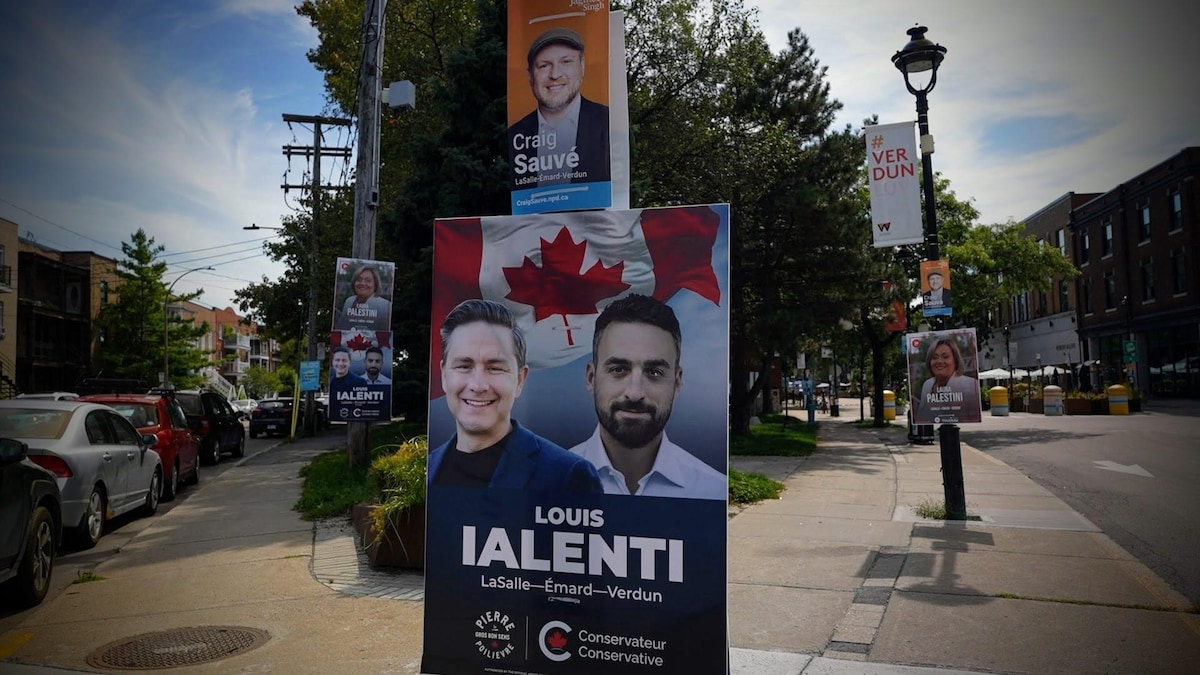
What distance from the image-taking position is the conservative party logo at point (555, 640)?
141 inches

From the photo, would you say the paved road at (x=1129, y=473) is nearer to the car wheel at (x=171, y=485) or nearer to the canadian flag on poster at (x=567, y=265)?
the canadian flag on poster at (x=567, y=265)

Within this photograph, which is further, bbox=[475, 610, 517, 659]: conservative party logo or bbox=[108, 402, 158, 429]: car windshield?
bbox=[108, 402, 158, 429]: car windshield

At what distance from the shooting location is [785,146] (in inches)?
821

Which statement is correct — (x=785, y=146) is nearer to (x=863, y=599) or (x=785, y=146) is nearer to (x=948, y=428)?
(x=948, y=428)

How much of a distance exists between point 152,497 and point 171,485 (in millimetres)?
1551

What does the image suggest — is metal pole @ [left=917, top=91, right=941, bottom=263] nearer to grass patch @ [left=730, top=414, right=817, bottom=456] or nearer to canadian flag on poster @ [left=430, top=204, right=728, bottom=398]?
canadian flag on poster @ [left=430, top=204, right=728, bottom=398]

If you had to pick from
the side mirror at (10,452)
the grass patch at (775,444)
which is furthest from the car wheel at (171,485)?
the grass patch at (775,444)

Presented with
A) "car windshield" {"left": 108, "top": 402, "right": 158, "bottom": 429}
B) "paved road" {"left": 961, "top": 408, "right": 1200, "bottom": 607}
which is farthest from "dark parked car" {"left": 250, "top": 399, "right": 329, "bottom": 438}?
"paved road" {"left": 961, "top": 408, "right": 1200, "bottom": 607}

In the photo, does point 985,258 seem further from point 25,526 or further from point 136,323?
point 136,323

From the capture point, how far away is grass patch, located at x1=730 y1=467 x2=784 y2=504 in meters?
12.0

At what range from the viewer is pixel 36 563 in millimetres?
6750

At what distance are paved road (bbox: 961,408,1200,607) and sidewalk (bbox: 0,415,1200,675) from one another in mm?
372

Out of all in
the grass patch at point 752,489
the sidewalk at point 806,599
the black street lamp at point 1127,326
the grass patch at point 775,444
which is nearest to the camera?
the sidewalk at point 806,599

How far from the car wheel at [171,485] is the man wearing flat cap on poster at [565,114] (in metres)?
10.5
